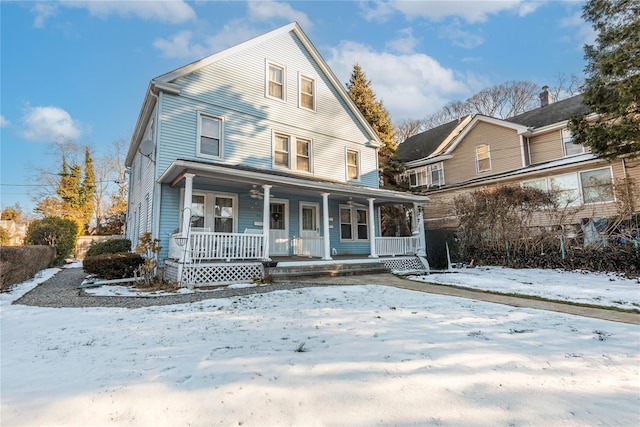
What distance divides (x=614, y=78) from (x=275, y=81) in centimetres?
1224

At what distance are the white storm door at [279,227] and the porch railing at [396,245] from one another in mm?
3460

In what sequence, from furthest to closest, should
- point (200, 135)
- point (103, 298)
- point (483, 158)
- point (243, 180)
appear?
1. point (483, 158)
2. point (200, 135)
3. point (243, 180)
4. point (103, 298)

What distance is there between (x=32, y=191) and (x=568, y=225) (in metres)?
38.9

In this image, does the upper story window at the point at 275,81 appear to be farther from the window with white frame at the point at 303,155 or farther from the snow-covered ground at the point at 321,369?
the snow-covered ground at the point at 321,369

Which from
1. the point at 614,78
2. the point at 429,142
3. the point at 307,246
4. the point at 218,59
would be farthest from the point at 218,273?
the point at 429,142

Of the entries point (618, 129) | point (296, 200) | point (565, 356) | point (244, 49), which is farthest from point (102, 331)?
point (618, 129)

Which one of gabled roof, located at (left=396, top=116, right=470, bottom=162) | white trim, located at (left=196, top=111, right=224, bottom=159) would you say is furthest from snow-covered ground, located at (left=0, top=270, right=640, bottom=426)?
gabled roof, located at (left=396, top=116, right=470, bottom=162)

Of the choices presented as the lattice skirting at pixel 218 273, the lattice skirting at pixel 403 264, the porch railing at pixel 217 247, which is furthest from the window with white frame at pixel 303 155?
the lattice skirting at pixel 218 273

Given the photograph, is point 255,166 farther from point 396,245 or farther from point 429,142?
point 429,142

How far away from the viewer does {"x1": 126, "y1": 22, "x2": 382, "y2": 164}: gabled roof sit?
388 inches

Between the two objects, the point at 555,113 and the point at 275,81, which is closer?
the point at 275,81

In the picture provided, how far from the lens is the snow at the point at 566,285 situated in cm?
614

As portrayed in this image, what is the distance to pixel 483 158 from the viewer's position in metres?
19.6

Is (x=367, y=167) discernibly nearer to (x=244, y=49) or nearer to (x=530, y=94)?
(x=244, y=49)
